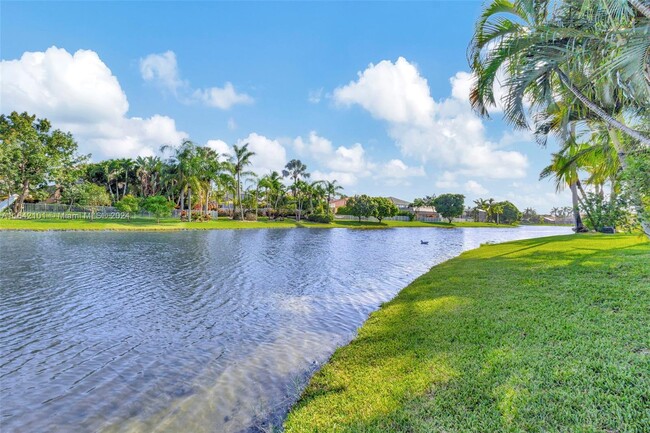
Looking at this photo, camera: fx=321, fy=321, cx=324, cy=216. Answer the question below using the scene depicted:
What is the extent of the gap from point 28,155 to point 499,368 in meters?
56.1

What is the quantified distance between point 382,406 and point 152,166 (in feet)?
229

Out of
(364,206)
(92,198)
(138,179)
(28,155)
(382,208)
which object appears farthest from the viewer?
(382,208)

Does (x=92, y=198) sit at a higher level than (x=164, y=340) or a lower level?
higher

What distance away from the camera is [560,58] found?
8.24 m

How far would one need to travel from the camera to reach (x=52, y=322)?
8336mm

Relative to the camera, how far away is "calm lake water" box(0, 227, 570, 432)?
4914mm

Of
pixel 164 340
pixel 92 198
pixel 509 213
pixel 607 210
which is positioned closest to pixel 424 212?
pixel 509 213

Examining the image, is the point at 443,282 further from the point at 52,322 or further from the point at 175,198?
the point at 175,198

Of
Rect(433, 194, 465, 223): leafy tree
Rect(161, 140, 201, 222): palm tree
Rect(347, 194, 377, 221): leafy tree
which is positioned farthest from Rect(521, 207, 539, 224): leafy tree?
Rect(161, 140, 201, 222): palm tree

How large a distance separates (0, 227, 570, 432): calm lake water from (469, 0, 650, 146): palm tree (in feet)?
25.8

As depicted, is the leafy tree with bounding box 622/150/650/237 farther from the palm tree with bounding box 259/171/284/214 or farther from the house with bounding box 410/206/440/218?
the house with bounding box 410/206/440/218

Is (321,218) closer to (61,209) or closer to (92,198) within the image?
(92,198)

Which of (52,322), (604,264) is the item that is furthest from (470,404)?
(604,264)

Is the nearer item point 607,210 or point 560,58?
point 560,58
